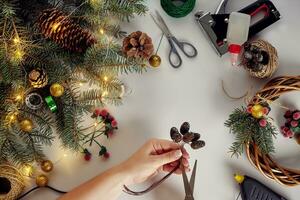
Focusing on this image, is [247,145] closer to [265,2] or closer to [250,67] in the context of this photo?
[250,67]

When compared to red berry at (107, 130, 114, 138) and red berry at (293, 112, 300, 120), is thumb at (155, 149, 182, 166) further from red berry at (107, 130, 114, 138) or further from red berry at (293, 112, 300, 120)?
red berry at (293, 112, 300, 120)

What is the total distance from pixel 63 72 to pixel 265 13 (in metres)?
0.49

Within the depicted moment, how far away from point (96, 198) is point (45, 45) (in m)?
0.35

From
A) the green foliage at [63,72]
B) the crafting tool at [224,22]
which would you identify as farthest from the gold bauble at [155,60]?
the crafting tool at [224,22]

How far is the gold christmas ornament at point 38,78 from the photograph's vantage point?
37.5 inches

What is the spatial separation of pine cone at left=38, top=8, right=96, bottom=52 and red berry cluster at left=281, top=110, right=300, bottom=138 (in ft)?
1.52

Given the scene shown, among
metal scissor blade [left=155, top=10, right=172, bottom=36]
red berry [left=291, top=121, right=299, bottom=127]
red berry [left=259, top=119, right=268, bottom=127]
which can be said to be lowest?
red berry [left=259, top=119, right=268, bottom=127]

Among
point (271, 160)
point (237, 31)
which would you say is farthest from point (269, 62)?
point (271, 160)

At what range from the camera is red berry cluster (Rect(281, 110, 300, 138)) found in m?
0.97

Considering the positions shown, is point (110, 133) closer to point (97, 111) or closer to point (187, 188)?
point (97, 111)

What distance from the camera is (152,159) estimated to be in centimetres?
93

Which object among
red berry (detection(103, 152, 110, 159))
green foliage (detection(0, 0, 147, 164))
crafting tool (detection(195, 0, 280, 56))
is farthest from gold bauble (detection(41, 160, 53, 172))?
crafting tool (detection(195, 0, 280, 56))

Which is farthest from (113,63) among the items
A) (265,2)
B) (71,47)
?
(265,2)

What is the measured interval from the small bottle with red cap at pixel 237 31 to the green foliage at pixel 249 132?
0.47 feet
